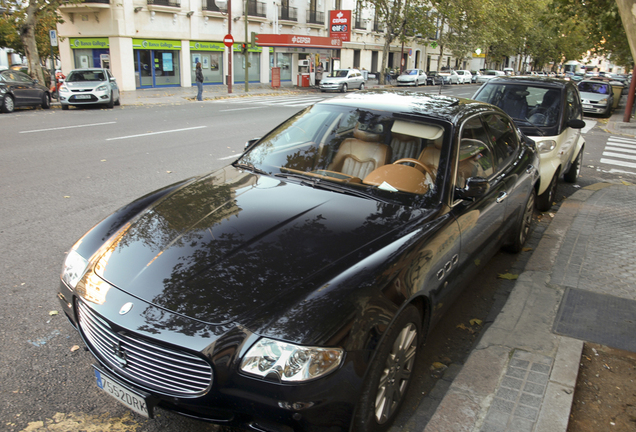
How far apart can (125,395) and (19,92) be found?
61.2 feet

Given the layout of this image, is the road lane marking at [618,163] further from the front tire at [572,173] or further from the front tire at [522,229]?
the front tire at [522,229]

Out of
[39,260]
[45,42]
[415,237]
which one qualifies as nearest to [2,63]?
[45,42]

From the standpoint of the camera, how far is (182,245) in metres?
2.81

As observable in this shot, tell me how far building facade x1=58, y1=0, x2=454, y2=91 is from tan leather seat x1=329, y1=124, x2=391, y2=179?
25864 millimetres

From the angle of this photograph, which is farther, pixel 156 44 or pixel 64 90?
pixel 156 44

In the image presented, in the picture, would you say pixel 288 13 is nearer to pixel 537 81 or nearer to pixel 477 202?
pixel 537 81

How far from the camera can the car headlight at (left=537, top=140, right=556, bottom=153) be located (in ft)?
22.9

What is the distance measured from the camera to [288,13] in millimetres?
41719

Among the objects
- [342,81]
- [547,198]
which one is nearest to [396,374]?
[547,198]

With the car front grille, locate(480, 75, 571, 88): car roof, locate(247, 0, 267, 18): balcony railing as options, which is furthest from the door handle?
locate(247, 0, 267, 18): balcony railing

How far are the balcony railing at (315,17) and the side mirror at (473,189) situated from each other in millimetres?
44134

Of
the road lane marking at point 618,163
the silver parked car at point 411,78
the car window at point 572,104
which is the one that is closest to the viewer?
the car window at point 572,104

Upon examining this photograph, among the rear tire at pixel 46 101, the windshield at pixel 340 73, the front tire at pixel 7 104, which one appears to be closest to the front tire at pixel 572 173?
the front tire at pixel 7 104

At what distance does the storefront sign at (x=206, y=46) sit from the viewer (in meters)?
33.7
